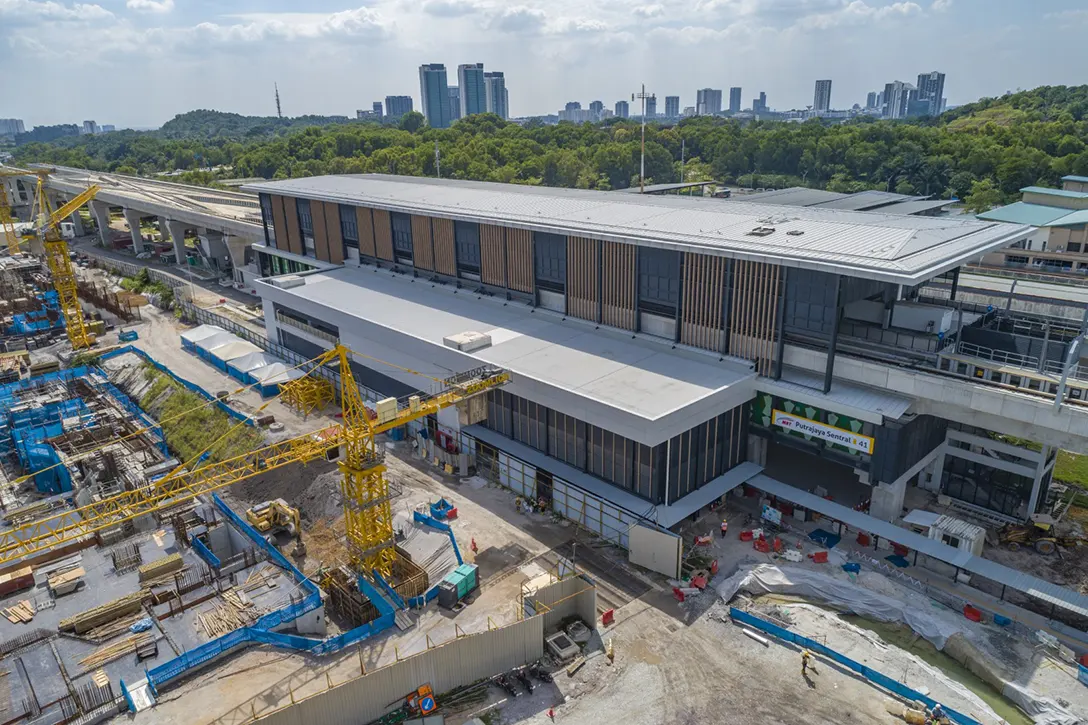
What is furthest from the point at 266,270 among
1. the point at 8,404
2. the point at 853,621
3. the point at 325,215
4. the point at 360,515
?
the point at 853,621

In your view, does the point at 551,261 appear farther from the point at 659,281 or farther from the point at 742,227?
the point at 742,227

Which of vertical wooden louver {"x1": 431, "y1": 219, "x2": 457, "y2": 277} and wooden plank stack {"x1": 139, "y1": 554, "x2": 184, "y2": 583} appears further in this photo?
vertical wooden louver {"x1": 431, "y1": 219, "x2": 457, "y2": 277}

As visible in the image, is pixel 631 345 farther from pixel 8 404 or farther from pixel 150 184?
pixel 150 184

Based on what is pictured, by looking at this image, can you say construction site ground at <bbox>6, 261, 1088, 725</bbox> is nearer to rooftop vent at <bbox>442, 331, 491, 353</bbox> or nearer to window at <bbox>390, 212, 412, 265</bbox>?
rooftop vent at <bbox>442, 331, 491, 353</bbox>

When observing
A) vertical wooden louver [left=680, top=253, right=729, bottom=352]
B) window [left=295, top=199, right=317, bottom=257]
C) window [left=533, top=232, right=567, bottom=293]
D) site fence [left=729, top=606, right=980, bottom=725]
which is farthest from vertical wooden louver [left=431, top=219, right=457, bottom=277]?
site fence [left=729, top=606, right=980, bottom=725]

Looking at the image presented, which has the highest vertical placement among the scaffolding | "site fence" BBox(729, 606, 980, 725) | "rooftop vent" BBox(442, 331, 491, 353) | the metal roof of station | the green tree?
the metal roof of station

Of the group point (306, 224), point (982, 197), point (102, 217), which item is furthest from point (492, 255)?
point (102, 217)

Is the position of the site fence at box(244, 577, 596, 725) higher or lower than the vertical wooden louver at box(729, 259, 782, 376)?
lower

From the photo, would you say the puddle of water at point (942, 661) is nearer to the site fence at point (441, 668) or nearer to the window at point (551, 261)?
the site fence at point (441, 668)
